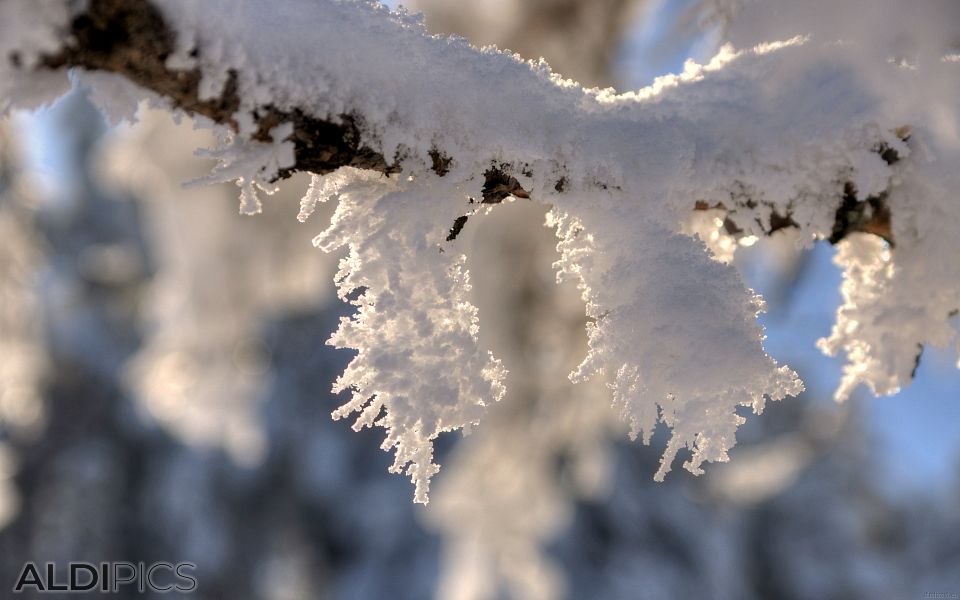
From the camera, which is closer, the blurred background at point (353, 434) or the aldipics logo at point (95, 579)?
the blurred background at point (353, 434)

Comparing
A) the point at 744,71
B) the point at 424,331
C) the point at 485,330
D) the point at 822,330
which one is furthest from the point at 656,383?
the point at 822,330

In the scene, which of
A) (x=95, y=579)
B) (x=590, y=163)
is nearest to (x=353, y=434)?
(x=95, y=579)

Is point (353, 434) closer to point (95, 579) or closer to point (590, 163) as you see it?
point (95, 579)

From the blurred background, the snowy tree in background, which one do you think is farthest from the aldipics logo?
the snowy tree in background

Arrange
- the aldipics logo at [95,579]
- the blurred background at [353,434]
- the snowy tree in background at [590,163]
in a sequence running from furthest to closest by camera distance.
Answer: the aldipics logo at [95,579]
the blurred background at [353,434]
the snowy tree in background at [590,163]

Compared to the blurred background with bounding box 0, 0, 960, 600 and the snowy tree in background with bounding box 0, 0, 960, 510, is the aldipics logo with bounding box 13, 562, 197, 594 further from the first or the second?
the snowy tree in background with bounding box 0, 0, 960, 510

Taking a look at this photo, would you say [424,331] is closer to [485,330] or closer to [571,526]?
[485,330]

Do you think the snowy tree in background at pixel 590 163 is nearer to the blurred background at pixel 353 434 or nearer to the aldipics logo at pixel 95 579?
the blurred background at pixel 353 434

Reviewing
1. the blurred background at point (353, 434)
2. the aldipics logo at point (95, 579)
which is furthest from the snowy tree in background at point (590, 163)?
the aldipics logo at point (95, 579)
